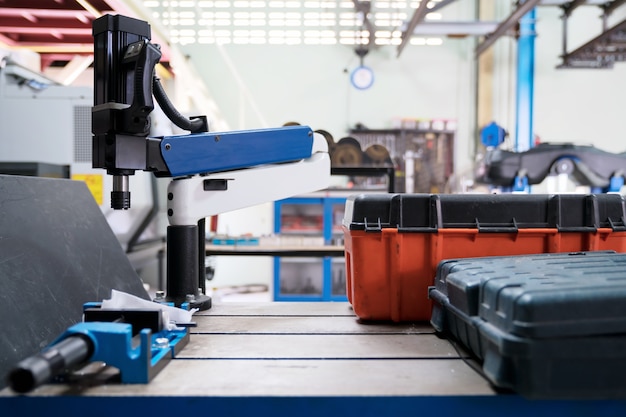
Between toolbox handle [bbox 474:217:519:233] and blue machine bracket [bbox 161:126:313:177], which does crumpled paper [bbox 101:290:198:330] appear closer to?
blue machine bracket [bbox 161:126:313:177]

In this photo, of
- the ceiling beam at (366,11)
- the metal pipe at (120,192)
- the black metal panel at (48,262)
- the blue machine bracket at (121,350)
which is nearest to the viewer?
the blue machine bracket at (121,350)

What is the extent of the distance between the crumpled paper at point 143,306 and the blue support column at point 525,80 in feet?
14.5

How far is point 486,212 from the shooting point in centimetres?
109

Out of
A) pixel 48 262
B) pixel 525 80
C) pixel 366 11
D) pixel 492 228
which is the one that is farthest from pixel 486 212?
pixel 525 80

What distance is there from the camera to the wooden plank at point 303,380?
26.4 inches

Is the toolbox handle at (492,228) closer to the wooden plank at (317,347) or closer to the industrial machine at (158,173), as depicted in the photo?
the wooden plank at (317,347)

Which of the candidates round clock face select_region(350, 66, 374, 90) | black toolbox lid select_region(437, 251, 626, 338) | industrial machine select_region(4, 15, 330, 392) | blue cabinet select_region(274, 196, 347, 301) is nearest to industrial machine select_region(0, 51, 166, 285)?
blue cabinet select_region(274, 196, 347, 301)

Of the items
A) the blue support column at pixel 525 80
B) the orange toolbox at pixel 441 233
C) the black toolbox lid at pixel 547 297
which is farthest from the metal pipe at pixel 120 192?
the blue support column at pixel 525 80

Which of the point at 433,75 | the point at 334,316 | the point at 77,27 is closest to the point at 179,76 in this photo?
the point at 77,27

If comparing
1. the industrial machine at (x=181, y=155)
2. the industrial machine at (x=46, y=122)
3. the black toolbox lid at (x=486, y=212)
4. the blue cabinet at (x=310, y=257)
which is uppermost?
the industrial machine at (x=46, y=122)

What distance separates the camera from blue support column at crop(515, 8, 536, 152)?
4672 mm

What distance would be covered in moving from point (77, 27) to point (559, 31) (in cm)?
Answer: 519

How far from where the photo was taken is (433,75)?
216 inches

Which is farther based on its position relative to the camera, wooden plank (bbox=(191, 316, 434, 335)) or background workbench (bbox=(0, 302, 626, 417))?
wooden plank (bbox=(191, 316, 434, 335))
